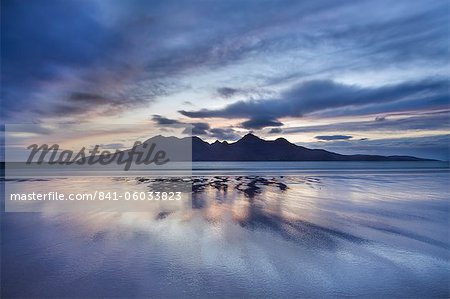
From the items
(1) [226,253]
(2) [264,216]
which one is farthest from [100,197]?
(1) [226,253]

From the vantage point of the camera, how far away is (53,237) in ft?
24.1

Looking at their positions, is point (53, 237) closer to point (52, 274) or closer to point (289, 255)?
point (52, 274)

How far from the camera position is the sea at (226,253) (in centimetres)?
452

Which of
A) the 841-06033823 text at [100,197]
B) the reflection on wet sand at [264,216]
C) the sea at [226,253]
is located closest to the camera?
the sea at [226,253]

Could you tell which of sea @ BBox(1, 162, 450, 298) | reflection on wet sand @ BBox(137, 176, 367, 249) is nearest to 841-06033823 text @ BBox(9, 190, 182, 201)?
reflection on wet sand @ BBox(137, 176, 367, 249)

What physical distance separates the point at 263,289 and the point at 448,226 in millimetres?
7254

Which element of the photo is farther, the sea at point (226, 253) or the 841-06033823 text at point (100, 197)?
the 841-06033823 text at point (100, 197)

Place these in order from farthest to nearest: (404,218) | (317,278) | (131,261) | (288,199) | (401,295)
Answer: (288,199) < (404,218) < (131,261) < (317,278) < (401,295)

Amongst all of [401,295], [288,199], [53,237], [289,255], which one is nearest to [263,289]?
[289,255]

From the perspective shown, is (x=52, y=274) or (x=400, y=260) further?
(x=400, y=260)

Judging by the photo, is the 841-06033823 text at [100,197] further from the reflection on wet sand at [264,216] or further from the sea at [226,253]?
the sea at [226,253]

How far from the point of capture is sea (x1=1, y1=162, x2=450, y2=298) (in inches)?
178

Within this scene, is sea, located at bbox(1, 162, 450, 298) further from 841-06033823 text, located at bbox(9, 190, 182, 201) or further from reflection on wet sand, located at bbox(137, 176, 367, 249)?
841-06033823 text, located at bbox(9, 190, 182, 201)

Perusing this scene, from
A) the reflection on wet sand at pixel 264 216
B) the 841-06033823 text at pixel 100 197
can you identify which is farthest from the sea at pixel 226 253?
the 841-06033823 text at pixel 100 197
